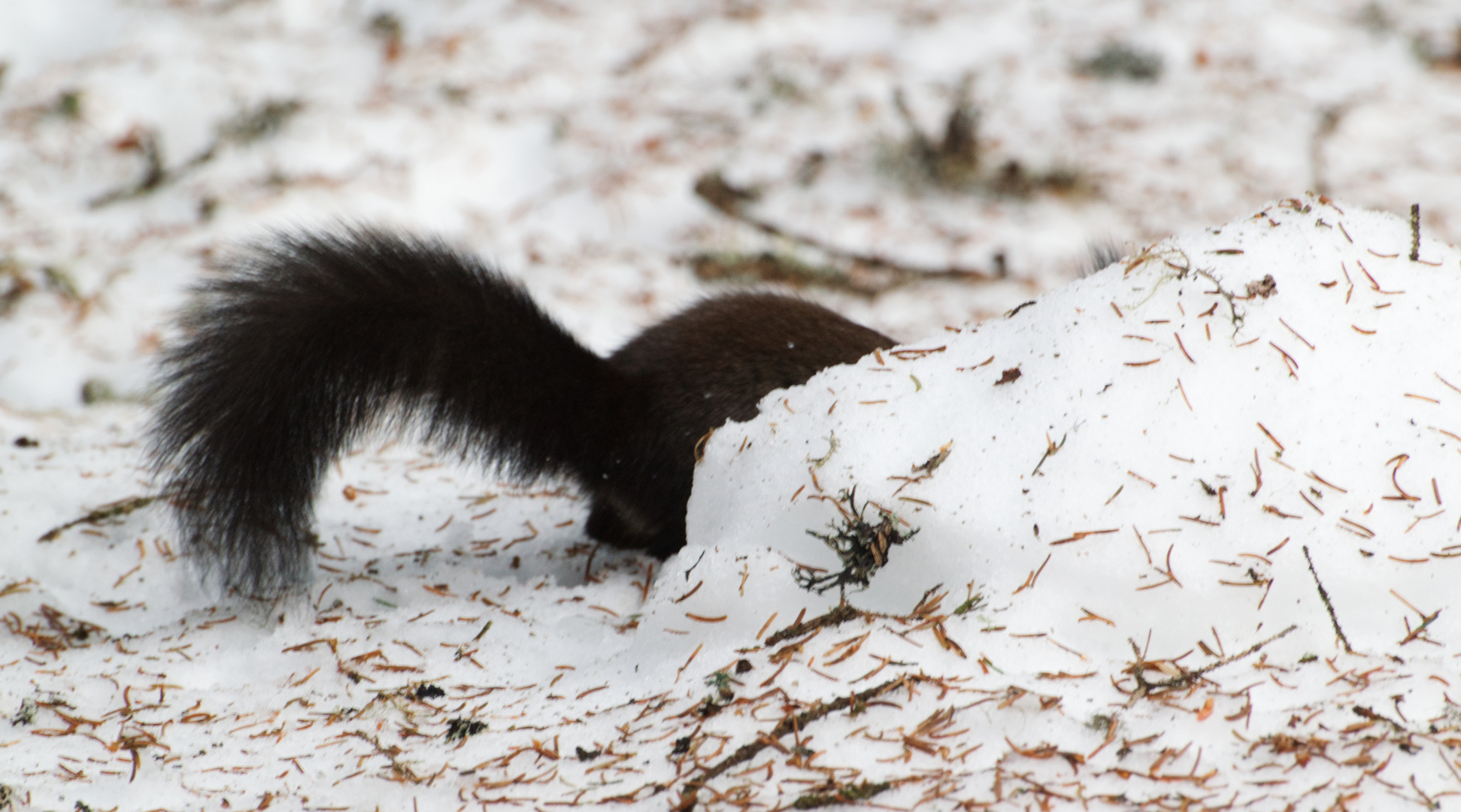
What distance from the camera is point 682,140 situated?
587 cm

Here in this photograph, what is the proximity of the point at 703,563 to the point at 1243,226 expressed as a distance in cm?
124

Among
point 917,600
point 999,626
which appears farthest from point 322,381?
point 999,626

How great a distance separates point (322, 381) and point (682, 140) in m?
3.92

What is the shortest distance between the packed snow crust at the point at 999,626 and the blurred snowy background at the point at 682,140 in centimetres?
246

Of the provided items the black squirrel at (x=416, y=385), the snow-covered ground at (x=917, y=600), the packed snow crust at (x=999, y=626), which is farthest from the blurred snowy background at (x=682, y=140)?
the packed snow crust at (x=999, y=626)

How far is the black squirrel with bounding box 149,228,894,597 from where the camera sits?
2.21 metres

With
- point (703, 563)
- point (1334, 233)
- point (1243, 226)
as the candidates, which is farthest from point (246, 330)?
Answer: point (1334, 233)

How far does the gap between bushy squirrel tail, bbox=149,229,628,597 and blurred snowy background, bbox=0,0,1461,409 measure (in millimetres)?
1985

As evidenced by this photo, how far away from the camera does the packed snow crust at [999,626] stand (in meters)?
1.55

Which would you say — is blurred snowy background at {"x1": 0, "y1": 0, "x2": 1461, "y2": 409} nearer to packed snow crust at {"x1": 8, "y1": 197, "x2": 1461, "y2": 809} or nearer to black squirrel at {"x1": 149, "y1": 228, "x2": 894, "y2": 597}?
black squirrel at {"x1": 149, "y1": 228, "x2": 894, "y2": 597}

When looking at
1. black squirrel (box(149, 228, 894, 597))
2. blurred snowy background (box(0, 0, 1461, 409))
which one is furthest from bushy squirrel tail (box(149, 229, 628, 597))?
blurred snowy background (box(0, 0, 1461, 409))

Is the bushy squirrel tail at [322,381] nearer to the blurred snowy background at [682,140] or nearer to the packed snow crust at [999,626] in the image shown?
the packed snow crust at [999,626]

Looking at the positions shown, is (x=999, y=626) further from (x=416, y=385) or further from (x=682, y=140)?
(x=682, y=140)

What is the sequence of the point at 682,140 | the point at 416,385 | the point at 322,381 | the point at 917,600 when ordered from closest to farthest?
1. the point at 917,600
2. the point at 322,381
3. the point at 416,385
4. the point at 682,140
